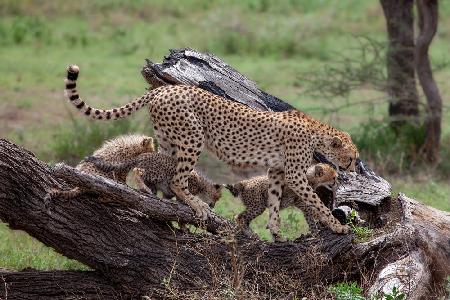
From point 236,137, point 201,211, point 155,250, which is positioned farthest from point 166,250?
point 236,137

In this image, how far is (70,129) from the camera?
12148 mm

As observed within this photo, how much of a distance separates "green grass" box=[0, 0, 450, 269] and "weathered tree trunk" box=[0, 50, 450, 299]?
8.92ft

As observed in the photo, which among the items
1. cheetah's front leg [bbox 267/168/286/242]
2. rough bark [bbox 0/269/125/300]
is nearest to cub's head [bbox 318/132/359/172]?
cheetah's front leg [bbox 267/168/286/242]

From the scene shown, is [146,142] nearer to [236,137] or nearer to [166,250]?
[236,137]

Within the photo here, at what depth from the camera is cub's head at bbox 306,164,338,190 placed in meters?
7.41

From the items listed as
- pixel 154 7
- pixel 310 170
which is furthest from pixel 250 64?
pixel 310 170

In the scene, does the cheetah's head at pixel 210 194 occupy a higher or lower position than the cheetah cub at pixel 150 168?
lower

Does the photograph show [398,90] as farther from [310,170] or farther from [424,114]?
[310,170]

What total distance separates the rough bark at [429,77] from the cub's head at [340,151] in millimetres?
3862

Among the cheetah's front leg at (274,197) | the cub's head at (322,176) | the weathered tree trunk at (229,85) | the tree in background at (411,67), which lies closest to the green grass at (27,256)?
the cheetah's front leg at (274,197)

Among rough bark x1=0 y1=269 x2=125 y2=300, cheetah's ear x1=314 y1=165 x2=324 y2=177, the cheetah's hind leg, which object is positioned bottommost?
rough bark x1=0 y1=269 x2=125 y2=300

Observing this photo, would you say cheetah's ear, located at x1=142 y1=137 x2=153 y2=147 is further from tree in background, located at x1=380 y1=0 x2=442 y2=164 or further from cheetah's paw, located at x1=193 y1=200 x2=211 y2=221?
tree in background, located at x1=380 y1=0 x2=442 y2=164

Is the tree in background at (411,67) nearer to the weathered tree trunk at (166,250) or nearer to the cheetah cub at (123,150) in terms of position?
the cheetah cub at (123,150)

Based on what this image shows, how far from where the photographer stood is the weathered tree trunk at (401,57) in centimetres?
1143
